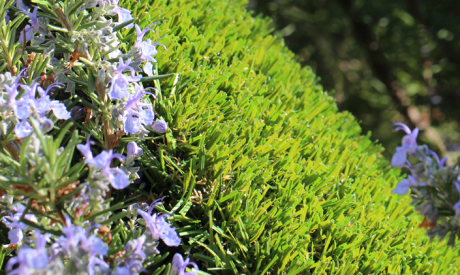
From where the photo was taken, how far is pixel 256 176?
125cm

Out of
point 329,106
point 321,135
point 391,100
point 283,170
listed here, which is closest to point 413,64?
point 391,100

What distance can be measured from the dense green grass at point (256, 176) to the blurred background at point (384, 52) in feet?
9.17

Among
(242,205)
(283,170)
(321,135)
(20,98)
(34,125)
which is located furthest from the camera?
(321,135)

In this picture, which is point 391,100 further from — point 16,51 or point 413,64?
point 16,51

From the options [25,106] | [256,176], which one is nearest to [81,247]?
[25,106]

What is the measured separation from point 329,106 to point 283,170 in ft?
2.29

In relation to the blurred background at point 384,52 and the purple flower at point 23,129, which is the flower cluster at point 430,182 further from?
the blurred background at point 384,52

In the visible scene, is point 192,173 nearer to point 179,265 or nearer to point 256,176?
point 256,176

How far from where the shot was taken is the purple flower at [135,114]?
3.30 feet

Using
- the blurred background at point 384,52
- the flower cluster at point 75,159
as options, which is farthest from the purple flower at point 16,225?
the blurred background at point 384,52

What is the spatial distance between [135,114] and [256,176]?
470 mm

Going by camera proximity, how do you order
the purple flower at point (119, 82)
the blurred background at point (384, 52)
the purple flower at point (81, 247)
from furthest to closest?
1. the blurred background at point (384, 52)
2. the purple flower at point (119, 82)
3. the purple flower at point (81, 247)

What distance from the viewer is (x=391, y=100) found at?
16.3 feet

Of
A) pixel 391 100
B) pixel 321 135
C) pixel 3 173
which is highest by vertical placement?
pixel 391 100
